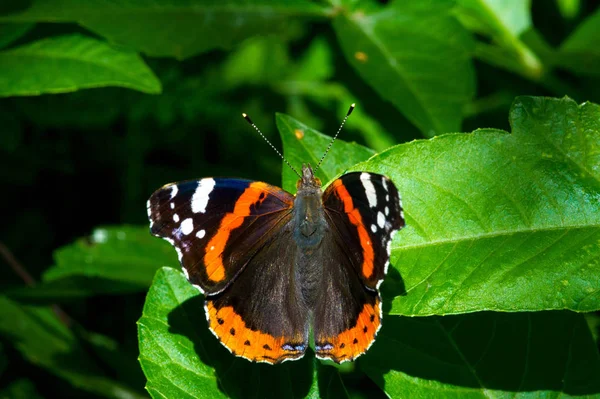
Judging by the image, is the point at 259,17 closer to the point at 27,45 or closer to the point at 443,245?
the point at 27,45

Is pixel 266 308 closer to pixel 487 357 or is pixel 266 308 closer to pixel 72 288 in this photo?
pixel 487 357

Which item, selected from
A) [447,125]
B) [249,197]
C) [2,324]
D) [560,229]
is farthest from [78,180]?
[560,229]

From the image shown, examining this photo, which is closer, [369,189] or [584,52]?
[369,189]

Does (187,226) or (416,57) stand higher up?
(416,57)

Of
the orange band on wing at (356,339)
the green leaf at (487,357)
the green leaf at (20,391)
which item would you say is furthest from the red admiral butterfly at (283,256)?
the green leaf at (20,391)

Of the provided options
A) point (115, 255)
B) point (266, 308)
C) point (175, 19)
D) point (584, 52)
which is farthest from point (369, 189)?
point (115, 255)
